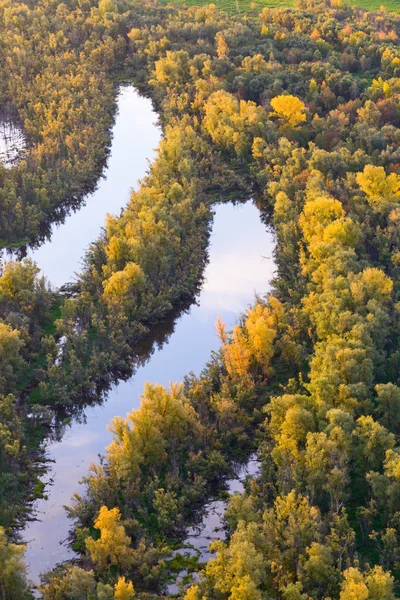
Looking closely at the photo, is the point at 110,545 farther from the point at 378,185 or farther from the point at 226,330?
the point at 378,185

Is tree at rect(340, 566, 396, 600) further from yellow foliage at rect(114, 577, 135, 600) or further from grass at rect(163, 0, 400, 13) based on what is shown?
grass at rect(163, 0, 400, 13)

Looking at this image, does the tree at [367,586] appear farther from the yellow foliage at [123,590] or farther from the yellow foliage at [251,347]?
the yellow foliage at [251,347]

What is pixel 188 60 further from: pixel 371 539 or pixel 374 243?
pixel 371 539

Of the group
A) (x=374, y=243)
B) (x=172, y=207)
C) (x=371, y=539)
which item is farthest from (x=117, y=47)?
(x=371, y=539)

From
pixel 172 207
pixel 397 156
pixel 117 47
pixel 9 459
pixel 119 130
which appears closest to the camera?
pixel 9 459

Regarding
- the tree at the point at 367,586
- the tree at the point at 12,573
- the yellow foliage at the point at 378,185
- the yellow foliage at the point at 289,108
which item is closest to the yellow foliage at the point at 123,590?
the tree at the point at 12,573

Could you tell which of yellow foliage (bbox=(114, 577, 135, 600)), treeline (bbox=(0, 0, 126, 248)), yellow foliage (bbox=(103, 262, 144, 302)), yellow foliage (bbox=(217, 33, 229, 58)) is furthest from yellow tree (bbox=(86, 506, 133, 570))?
yellow foliage (bbox=(217, 33, 229, 58))

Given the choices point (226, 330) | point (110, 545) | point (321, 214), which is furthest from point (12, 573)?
point (321, 214)
